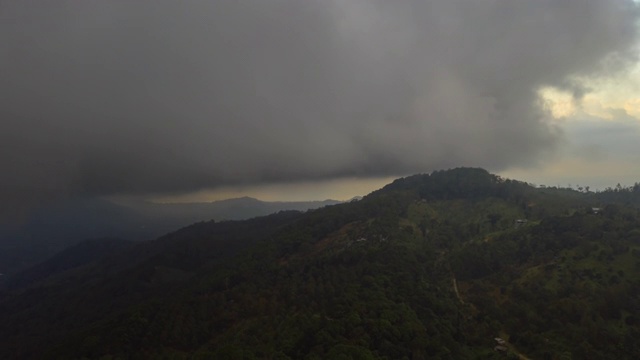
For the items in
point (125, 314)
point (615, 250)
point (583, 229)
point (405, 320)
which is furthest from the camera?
point (583, 229)

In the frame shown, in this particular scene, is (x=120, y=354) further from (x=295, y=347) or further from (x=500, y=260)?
(x=500, y=260)

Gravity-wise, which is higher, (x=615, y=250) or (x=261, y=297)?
(x=615, y=250)

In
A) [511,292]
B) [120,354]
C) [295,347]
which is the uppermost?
[511,292]

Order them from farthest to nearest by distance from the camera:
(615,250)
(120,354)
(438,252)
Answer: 1. (438,252)
2. (615,250)
3. (120,354)

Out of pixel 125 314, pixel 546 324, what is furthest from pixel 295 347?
pixel 125 314

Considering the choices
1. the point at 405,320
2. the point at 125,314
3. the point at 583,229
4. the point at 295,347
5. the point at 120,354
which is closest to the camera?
the point at 295,347

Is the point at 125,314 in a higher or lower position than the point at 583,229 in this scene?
lower

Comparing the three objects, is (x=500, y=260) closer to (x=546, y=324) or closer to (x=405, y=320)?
(x=546, y=324)

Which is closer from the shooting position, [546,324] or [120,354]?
[546,324]

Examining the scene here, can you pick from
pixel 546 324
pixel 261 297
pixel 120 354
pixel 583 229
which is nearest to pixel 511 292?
pixel 546 324
